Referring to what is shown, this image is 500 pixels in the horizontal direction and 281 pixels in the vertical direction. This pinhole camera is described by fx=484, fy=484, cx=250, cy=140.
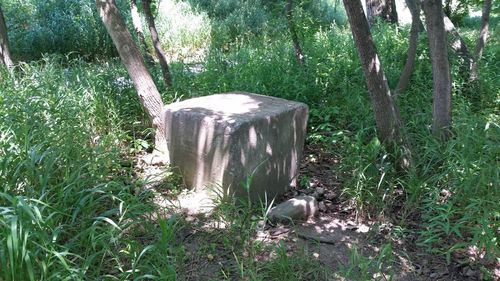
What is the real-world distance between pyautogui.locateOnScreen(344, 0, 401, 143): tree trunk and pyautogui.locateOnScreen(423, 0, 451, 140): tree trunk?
38cm

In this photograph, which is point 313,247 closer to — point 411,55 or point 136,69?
point 136,69

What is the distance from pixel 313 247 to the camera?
3.20 m

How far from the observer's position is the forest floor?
283 cm

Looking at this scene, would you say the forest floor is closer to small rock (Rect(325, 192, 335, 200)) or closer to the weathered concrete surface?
small rock (Rect(325, 192, 335, 200))

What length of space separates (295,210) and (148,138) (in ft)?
6.56

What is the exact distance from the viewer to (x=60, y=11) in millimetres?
11242

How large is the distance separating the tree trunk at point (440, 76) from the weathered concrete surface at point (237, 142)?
44.2 inches

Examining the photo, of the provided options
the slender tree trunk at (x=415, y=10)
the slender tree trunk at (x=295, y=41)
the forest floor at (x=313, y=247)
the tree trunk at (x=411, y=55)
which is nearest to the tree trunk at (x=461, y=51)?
the slender tree trunk at (x=415, y=10)

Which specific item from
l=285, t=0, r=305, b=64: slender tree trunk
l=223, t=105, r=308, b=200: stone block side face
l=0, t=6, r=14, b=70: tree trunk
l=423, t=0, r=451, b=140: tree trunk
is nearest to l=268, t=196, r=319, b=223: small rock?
l=223, t=105, r=308, b=200: stone block side face

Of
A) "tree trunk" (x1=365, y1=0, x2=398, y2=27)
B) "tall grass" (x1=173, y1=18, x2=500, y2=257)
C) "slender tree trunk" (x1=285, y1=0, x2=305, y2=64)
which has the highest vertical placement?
"tree trunk" (x1=365, y1=0, x2=398, y2=27)

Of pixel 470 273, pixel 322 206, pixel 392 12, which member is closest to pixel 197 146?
pixel 322 206

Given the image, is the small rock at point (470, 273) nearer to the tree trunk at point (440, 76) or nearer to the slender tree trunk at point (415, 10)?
the tree trunk at point (440, 76)

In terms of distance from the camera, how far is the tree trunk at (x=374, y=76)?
3.72 m

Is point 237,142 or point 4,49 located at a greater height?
point 4,49
